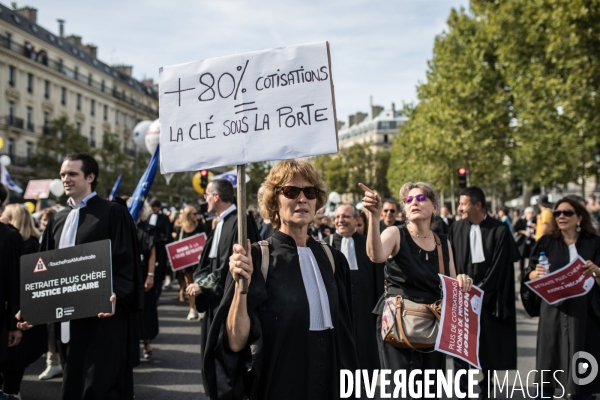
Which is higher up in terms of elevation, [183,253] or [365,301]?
[183,253]

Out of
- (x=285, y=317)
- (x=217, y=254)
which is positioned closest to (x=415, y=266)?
(x=285, y=317)

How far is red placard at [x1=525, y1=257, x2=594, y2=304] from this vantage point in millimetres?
5238

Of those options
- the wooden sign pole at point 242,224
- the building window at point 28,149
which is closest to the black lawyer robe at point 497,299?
the wooden sign pole at point 242,224

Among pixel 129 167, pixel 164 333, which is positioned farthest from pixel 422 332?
pixel 129 167

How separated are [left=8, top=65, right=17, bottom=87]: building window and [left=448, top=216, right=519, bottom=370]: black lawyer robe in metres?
53.3

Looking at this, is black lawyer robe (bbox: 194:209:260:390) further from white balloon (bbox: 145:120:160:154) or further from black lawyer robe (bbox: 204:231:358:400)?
white balloon (bbox: 145:120:160:154)

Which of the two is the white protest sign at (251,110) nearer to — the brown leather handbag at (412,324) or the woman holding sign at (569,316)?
the brown leather handbag at (412,324)

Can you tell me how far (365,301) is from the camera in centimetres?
603

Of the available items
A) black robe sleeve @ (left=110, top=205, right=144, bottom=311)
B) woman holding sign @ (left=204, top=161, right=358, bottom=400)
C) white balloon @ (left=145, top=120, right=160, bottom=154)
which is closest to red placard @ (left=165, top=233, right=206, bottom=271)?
white balloon @ (left=145, top=120, right=160, bottom=154)

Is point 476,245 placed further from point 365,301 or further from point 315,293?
point 315,293

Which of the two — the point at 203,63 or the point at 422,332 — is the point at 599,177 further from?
the point at 203,63

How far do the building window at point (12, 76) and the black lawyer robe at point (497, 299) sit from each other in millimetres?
53283

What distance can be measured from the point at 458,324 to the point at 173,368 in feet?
13.9

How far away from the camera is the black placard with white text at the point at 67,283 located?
13.9 feet
